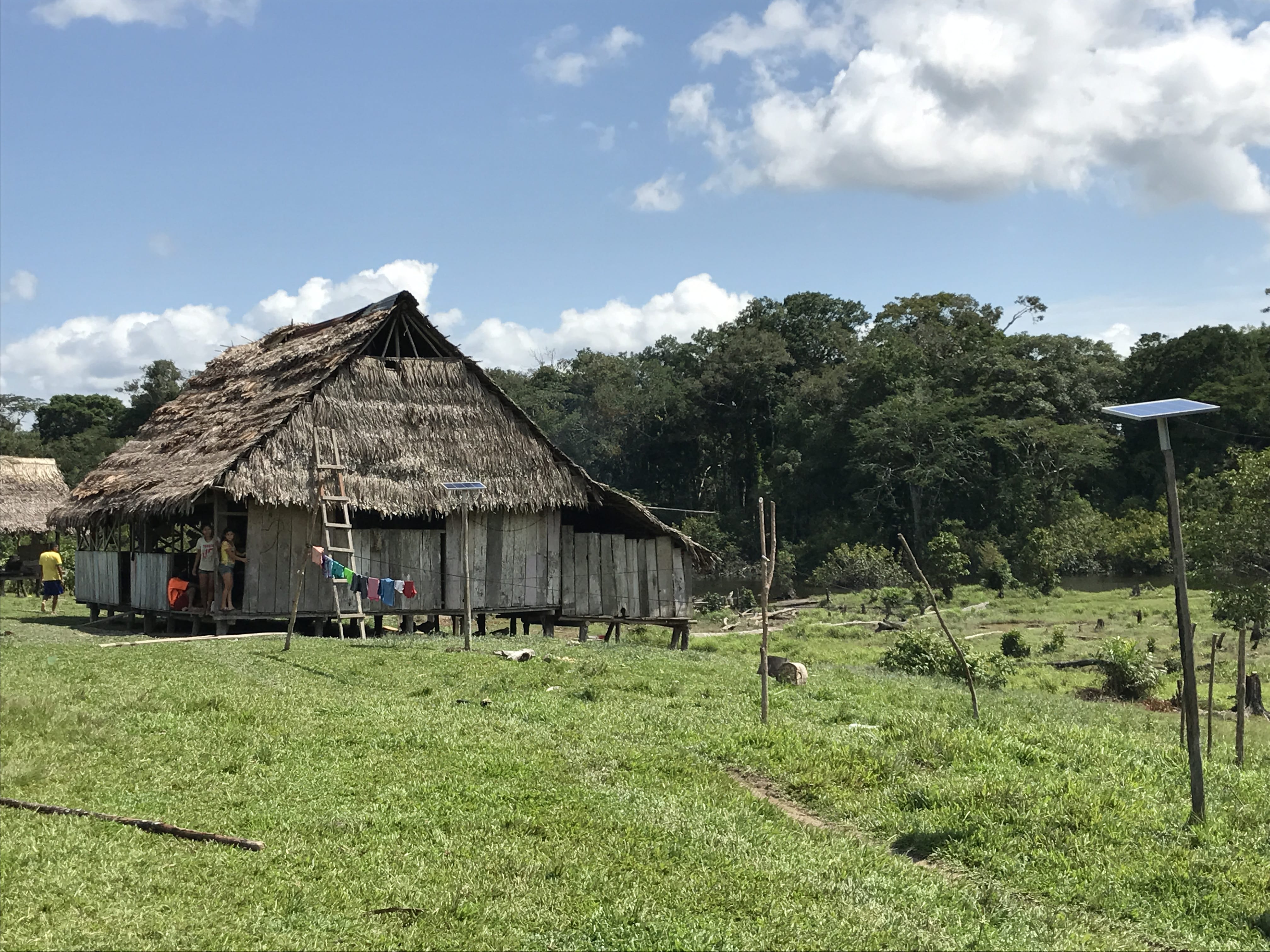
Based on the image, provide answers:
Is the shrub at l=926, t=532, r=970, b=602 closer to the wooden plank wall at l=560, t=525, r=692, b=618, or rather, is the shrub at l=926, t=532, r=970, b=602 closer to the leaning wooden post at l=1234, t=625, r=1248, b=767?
the wooden plank wall at l=560, t=525, r=692, b=618

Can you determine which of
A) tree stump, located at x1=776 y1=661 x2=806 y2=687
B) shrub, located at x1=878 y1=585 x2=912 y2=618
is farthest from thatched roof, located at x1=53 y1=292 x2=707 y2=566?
shrub, located at x1=878 y1=585 x2=912 y2=618

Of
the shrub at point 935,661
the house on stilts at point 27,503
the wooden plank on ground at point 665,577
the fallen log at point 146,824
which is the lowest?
the shrub at point 935,661

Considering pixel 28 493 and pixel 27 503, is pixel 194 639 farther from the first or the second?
pixel 28 493

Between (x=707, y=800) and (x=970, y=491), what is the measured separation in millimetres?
43272

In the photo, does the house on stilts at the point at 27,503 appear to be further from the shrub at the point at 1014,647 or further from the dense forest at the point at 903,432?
the shrub at the point at 1014,647

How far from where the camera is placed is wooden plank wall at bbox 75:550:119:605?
811 inches

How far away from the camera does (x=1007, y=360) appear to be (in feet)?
168

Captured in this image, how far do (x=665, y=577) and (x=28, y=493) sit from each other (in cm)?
1893

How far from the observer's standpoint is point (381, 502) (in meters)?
17.9

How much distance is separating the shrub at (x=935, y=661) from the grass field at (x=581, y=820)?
17.1 feet

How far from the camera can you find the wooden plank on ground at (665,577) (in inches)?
855

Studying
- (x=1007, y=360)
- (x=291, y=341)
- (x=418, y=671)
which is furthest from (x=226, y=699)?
(x=1007, y=360)

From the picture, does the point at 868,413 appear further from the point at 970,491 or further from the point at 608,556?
the point at 608,556

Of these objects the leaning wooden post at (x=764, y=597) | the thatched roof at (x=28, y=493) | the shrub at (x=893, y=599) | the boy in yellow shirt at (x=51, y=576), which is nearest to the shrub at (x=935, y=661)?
the leaning wooden post at (x=764, y=597)
